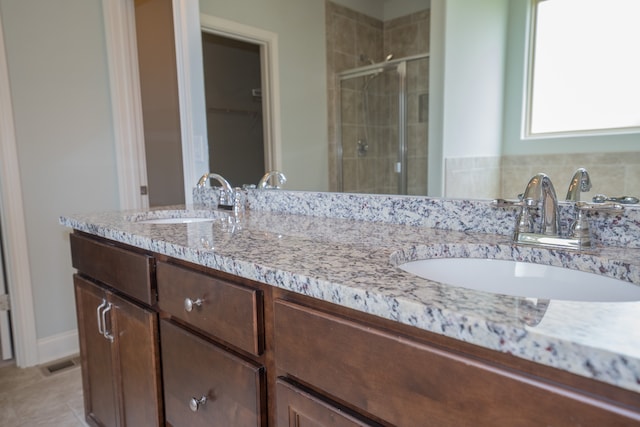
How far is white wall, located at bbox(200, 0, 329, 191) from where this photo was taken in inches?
59.4

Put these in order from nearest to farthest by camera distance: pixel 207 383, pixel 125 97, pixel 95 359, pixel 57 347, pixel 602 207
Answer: pixel 602 207
pixel 207 383
pixel 95 359
pixel 57 347
pixel 125 97

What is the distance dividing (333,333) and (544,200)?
0.55 m

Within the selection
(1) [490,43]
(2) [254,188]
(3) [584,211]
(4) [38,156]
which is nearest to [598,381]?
(3) [584,211]

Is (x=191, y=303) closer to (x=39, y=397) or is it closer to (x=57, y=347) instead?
(x=39, y=397)

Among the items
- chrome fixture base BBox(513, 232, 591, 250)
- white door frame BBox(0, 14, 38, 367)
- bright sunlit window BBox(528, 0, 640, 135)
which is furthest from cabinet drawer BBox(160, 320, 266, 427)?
white door frame BBox(0, 14, 38, 367)

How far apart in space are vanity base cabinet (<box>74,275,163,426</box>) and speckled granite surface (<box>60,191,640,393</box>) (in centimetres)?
22

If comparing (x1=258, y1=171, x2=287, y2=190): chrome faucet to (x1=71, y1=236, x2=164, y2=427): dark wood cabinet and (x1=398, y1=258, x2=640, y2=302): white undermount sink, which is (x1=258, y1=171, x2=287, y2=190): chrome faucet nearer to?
(x1=71, y1=236, x2=164, y2=427): dark wood cabinet

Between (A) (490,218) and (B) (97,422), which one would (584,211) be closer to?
(A) (490,218)

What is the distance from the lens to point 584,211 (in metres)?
0.85

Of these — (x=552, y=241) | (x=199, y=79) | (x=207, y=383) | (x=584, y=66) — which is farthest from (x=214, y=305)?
(x=199, y=79)

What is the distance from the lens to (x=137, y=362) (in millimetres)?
1202

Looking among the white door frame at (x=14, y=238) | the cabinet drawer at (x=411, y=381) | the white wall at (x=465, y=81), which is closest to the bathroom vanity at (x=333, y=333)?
the cabinet drawer at (x=411, y=381)

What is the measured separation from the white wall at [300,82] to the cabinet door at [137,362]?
713 millimetres

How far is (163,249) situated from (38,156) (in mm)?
1670
